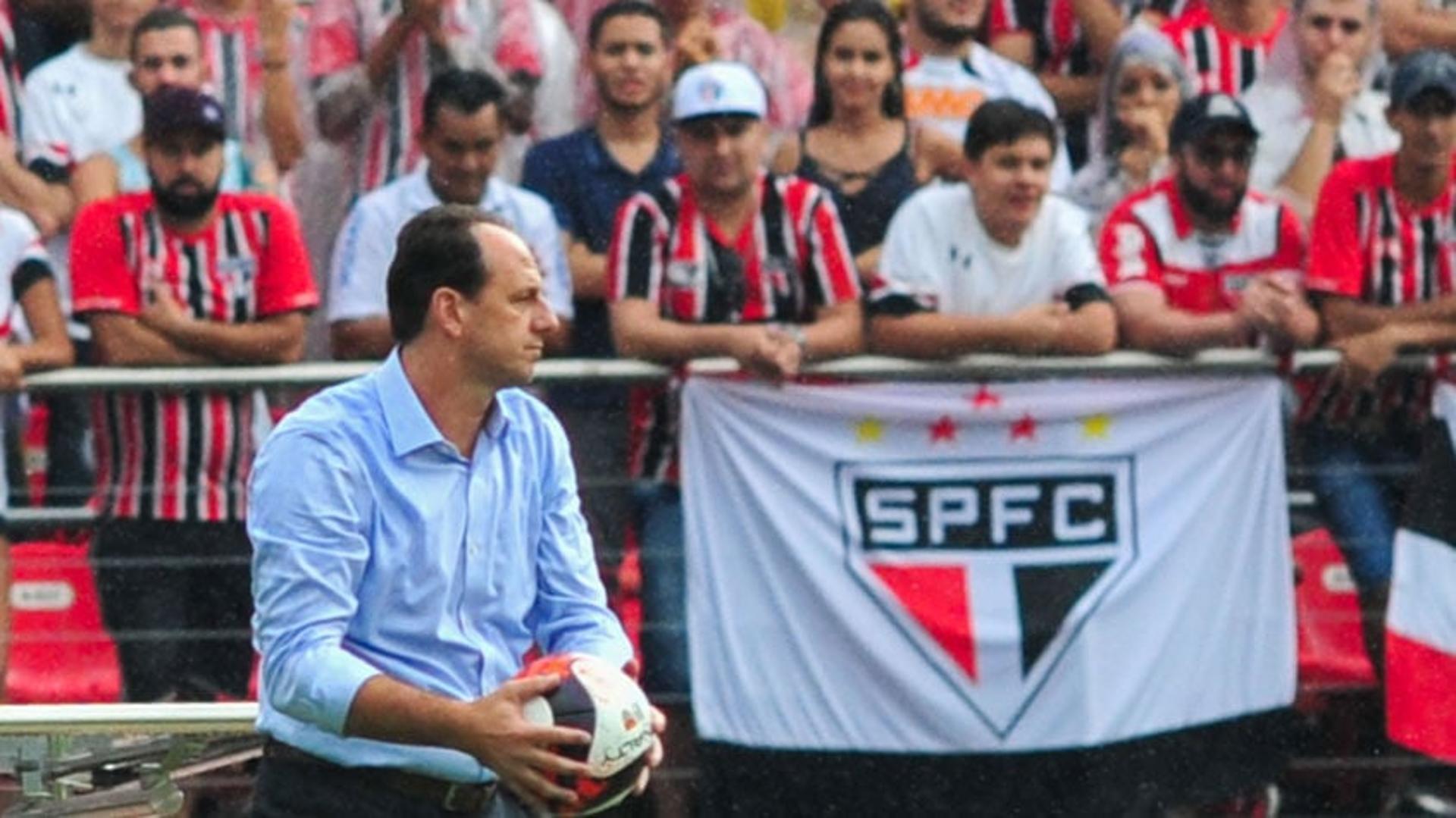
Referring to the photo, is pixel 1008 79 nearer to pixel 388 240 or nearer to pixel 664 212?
pixel 664 212

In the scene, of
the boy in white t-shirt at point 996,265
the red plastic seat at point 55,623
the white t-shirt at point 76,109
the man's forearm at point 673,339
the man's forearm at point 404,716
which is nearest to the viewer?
the man's forearm at point 404,716

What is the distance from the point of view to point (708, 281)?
31.1ft

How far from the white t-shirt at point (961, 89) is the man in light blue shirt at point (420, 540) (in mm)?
4999

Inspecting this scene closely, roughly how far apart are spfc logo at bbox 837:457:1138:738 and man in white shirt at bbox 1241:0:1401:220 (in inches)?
67.1

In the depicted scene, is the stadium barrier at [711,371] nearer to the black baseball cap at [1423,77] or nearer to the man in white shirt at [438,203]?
the man in white shirt at [438,203]

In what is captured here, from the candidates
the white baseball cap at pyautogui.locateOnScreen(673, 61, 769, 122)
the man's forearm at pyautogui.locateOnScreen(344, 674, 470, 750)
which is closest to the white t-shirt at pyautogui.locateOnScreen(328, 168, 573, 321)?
the white baseball cap at pyautogui.locateOnScreen(673, 61, 769, 122)

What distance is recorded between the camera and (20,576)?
9492mm

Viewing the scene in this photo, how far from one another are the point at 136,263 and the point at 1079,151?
3465 millimetres

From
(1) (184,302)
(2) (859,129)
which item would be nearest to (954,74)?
(2) (859,129)

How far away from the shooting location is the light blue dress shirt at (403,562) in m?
5.46

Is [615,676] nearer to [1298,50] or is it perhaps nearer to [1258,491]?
[1258,491]

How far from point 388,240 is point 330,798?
4.30 meters

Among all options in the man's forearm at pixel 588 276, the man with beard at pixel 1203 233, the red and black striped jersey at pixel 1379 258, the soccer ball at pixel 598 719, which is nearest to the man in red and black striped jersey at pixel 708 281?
the man's forearm at pixel 588 276

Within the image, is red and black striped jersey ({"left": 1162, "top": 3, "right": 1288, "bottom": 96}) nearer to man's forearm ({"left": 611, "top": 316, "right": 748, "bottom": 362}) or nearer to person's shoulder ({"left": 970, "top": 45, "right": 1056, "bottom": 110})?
person's shoulder ({"left": 970, "top": 45, "right": 1056, "bottom": 110})
